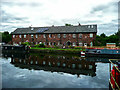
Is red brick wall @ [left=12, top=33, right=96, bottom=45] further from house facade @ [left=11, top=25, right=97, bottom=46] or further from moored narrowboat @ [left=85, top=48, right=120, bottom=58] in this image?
moored narrowboat @ [left=85, top=48, right=120, bottom=58]

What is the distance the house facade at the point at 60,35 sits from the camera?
3472 cm

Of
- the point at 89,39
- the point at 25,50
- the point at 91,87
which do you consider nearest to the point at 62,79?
the point at 91,87

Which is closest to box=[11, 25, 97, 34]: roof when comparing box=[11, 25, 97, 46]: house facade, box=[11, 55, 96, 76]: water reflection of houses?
box=[11, 25, 97, 46]: house facade

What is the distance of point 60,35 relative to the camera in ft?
124

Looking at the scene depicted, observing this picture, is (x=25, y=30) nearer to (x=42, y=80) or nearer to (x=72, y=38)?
(x=72, y=38)

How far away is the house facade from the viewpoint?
114ft

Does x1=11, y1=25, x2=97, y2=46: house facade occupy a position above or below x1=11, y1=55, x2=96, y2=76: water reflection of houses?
above

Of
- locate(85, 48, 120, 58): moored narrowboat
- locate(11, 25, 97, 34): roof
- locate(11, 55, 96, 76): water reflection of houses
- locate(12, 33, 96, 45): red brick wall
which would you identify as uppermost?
locate(11, 25, 97, 34): roof

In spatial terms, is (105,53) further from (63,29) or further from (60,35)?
(63,29)

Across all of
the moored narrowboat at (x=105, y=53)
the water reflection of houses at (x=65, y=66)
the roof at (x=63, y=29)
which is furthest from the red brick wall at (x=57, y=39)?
the water reflection of houses at (x=65, y=66)

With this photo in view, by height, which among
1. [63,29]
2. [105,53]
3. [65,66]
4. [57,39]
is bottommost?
[65,66]

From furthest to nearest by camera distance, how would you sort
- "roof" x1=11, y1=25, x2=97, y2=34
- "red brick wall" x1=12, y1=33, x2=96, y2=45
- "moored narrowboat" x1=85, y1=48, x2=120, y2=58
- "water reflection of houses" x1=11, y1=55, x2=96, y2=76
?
"roof" x1=11, y1=25, x2=97, y2=34
"red brick wall" x1=12, y1=33, x2=96, y2=45
"moored narrowboat" x1=85, y1=48, x2=120, y2=58
"water reflection of houses" x1=11, y1=55, x2=96, y2=76

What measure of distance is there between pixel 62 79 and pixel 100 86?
3.47 m

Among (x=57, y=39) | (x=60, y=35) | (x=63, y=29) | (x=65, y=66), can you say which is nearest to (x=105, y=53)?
(x=65, y=66)
